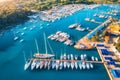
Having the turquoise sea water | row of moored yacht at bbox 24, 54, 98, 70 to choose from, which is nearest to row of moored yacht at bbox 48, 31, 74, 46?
the turquoise sea water

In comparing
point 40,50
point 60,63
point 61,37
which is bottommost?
point 40,50

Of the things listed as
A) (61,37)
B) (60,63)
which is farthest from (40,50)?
(60,63)

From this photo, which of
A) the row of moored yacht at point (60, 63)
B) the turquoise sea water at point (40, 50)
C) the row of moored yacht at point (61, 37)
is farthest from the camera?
the row of moored yacht at point (61, 37)

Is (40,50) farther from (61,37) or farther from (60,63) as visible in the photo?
(60,63)

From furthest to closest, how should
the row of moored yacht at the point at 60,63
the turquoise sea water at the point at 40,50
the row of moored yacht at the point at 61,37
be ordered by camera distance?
the row of moored yacht at the point at 61,37 → the row of moored yacht at the point at 60,63 → the turquoise sea water at the point at 40,50

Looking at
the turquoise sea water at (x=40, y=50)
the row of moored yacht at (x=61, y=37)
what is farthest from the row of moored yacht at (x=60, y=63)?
the row of moored yacht at (x=61, y=37)

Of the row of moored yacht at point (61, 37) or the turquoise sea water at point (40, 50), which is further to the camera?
the row of moored yacht at point (61, 37)

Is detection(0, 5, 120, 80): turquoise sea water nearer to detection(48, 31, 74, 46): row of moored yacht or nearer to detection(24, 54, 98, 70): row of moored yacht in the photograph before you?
detection(24, 54, 98, 70): row of moored yacht

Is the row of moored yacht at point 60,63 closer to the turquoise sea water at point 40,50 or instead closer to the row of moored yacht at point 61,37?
the turquoise sea water at point 40,50

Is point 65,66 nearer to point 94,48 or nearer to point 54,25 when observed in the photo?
point 94,48
